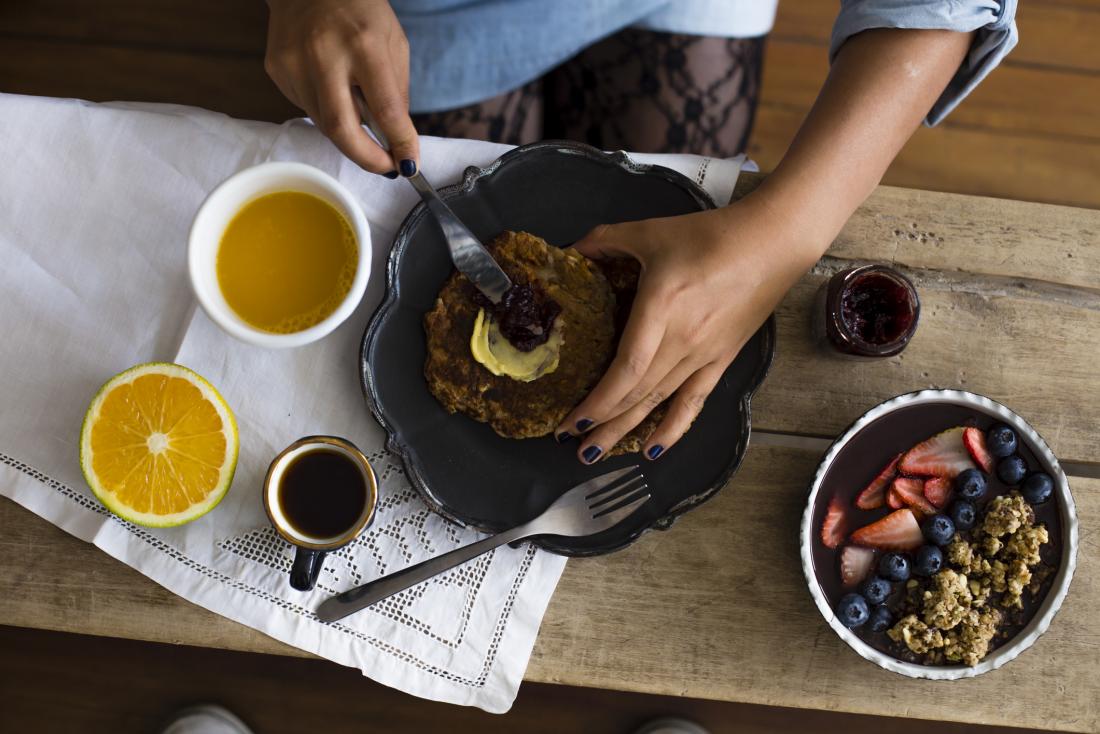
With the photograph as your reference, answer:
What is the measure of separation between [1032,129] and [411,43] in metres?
1.58

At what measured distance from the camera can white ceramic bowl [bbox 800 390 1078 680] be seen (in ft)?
3.66

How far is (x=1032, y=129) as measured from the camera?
1.96 meters

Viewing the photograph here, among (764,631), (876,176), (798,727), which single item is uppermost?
(876,176)

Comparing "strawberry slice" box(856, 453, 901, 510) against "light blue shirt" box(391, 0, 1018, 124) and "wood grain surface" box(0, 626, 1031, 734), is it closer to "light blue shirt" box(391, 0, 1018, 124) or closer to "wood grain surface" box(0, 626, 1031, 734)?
"light blue shirt" box(391, 0, 1018, 124)

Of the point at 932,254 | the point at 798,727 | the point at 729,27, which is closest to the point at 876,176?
the point at 932,254

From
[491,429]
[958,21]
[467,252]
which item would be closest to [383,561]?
[491,429]

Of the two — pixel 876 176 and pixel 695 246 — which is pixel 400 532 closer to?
pixel 695 246

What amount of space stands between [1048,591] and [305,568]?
1.06 m

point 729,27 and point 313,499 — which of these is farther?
point 729,27

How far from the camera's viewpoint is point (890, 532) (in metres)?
1.15

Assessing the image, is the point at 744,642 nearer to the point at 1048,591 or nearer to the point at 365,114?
the point at 1048,591

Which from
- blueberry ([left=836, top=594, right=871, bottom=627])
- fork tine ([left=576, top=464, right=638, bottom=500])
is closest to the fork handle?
fork tine ([left=576, top=464, right=638, bottom=500])

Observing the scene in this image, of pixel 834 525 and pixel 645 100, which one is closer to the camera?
pixel 834 525

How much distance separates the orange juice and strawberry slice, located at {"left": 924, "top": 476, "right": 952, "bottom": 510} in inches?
34.8
